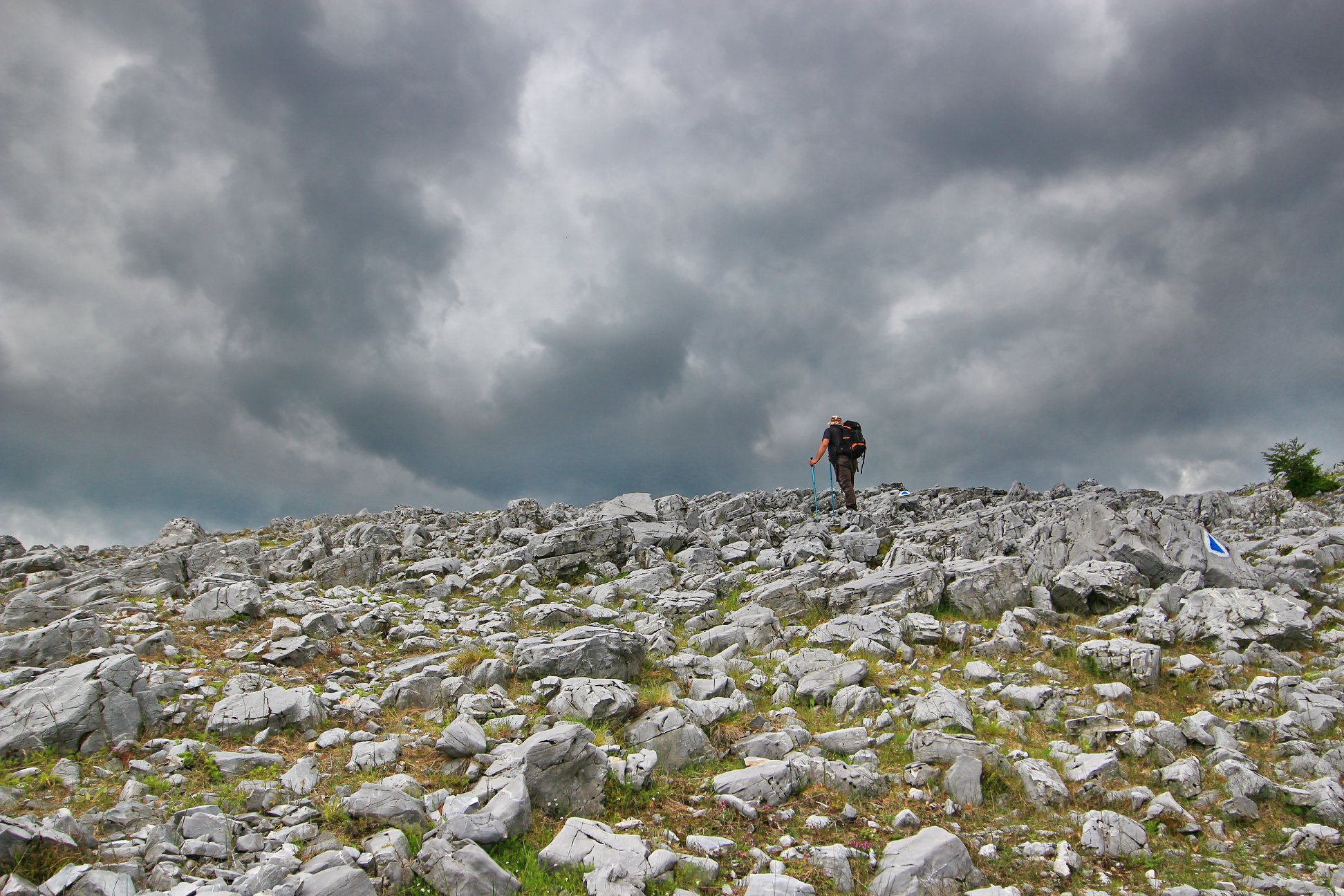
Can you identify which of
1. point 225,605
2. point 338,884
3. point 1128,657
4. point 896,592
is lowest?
point 338,884

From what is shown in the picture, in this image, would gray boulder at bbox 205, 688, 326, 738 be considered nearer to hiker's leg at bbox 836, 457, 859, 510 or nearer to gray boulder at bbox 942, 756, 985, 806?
gray boulder at bbox 942, 756, 985, 806

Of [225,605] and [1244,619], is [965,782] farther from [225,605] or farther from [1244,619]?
[225,605]

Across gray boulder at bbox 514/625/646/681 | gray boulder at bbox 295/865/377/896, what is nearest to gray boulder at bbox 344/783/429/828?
gray boulder at bbox 295/865/377/896

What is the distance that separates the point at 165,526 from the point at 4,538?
5618mm

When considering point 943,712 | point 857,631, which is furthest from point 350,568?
point 943,712

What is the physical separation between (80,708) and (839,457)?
26728 mm

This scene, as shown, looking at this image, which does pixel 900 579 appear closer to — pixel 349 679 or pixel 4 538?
pixel 349 679

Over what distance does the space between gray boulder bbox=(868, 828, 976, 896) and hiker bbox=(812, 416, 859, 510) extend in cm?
2310

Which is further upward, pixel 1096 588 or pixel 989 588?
pixel 989 588

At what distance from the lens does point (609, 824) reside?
7613mm

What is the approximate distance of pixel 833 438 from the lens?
100ft

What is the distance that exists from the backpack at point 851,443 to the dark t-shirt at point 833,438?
39 mm

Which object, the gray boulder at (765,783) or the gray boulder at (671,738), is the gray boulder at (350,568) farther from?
the gray boulder at (765,783)

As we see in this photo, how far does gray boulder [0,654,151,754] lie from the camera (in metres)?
8.64
